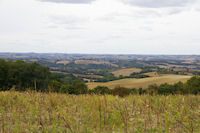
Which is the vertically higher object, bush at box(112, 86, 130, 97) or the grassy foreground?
the grassy foreground

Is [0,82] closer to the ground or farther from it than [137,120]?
closer to the ground

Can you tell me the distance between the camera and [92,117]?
5191mm

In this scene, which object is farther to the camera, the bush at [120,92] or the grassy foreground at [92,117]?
the bush at [120,92]

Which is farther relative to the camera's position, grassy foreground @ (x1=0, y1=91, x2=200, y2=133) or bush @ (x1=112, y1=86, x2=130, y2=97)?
bush @ (x1=112, y1=86, x2=130, y2=97)

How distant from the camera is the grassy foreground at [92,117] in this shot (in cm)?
443

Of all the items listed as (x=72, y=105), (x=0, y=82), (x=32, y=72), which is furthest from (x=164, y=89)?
(x=72, y=105)

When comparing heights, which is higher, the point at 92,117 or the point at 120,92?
the point at 92,117

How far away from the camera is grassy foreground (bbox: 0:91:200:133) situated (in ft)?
14.5

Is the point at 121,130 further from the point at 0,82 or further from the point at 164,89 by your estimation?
the point at 164,89

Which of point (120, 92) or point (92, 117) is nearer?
point (92, 117)

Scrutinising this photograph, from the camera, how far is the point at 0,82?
3853 cm

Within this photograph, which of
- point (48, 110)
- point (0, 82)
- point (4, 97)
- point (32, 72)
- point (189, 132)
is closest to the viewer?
point (189, 132)

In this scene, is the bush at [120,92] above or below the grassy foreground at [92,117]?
below

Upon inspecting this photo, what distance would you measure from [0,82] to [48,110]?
128 ft
